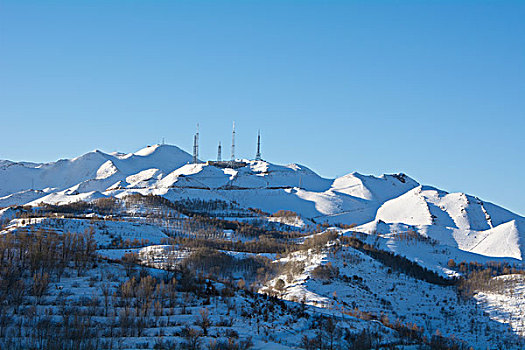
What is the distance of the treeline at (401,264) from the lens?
7270 cm

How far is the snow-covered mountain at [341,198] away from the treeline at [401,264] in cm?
2716

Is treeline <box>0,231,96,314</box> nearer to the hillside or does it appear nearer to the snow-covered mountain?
the hillside

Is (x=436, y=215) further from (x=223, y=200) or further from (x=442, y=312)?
(x=442, y=312)

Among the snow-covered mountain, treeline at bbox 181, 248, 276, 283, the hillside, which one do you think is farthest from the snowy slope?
treeline at bbox 181, 248, 276, 283

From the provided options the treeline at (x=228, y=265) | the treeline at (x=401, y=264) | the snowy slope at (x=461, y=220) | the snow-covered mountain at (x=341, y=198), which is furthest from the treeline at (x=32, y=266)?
the snowy slope at (x=461, y=220)

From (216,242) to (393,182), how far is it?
10758 centimetres

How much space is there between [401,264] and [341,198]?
82354mm

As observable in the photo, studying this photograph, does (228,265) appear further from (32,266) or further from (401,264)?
(32,266)

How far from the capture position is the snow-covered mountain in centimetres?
11183

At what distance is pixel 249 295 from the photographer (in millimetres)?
37031

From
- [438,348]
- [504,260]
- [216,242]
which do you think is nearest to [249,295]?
[438,348]

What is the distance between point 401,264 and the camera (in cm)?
7550

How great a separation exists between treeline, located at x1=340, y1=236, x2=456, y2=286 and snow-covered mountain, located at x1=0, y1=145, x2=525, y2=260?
89.1 ft

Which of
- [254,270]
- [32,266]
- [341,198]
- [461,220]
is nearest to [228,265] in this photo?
[254,270]
